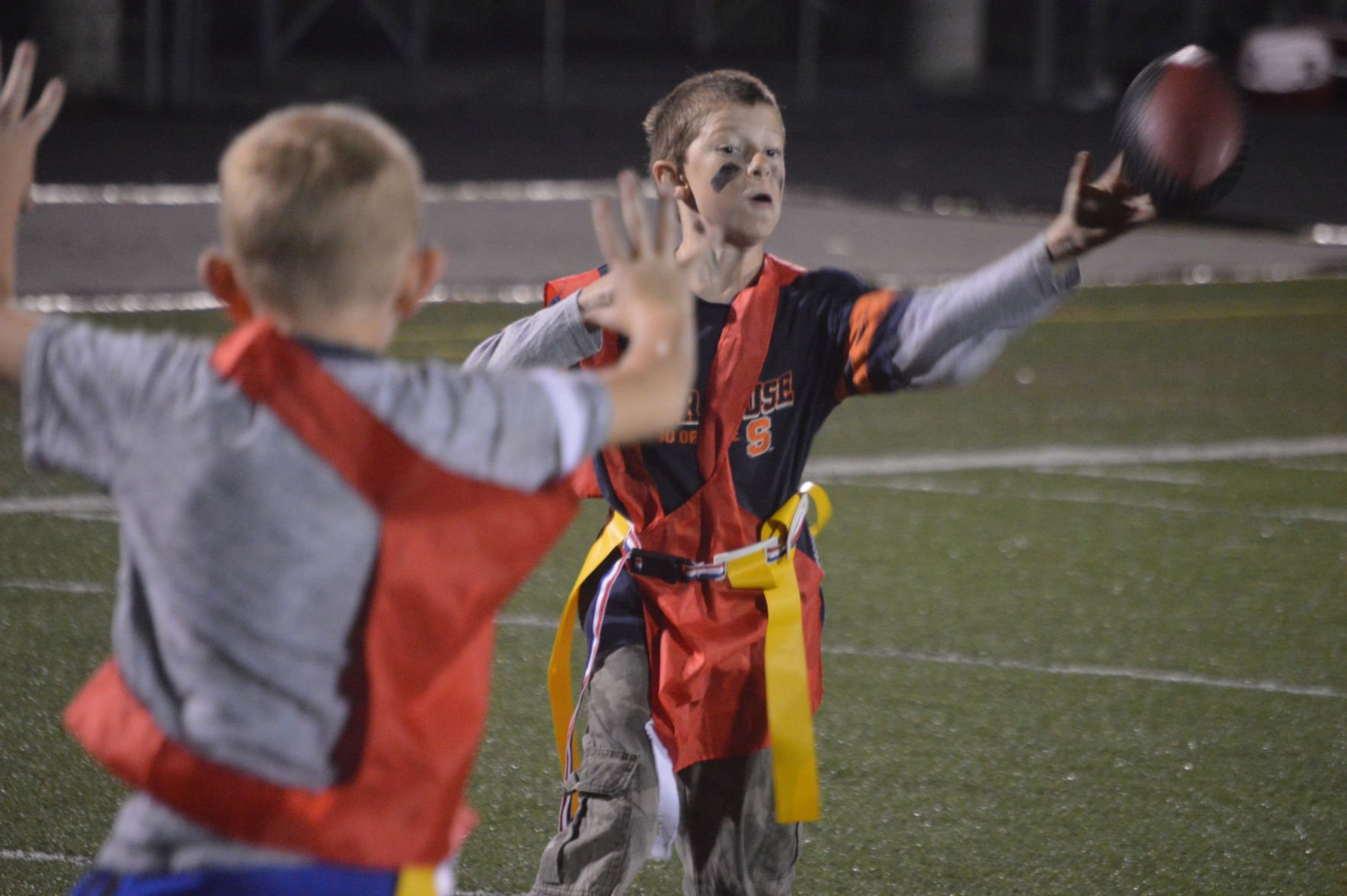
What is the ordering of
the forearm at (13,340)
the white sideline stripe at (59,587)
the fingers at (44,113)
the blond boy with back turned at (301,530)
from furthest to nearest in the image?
the white sideline stripe at (59,587)
the fingers at (44,113)
the forearm at (13,340)
the blond boy with back turned at (301,530)

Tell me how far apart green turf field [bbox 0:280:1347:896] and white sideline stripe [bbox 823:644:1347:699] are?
1 centimetres

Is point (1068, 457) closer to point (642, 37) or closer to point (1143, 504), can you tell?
point (1143, 504)

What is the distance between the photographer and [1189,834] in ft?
15.5

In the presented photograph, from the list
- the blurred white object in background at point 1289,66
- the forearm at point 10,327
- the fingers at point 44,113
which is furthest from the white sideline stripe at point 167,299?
the blurred white object in background at point 1289,66

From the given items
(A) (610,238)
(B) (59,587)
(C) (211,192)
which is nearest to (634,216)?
(A) (610,238)

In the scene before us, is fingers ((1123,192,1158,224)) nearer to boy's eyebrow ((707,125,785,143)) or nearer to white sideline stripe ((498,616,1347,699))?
boy's eyebrow ((707,125,785,143))

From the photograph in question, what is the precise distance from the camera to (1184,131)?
3.14 metres

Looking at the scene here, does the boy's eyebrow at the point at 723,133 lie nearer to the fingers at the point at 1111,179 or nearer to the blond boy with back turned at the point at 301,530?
the fingers at the point at 1111,179

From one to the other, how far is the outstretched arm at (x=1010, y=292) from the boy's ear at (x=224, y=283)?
111 cm

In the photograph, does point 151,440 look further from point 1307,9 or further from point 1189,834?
point 1307,9

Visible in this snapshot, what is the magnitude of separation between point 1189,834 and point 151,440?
342 centimetres

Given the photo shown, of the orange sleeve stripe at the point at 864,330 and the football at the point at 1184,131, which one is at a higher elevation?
the football at the point at 1184,131

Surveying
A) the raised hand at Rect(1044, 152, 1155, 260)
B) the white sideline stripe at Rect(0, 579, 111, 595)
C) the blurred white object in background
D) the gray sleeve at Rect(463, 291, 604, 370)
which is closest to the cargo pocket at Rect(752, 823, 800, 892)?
the gray sleeve at Rect(463, 291, 604, 370)

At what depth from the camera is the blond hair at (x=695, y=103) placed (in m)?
3.54
